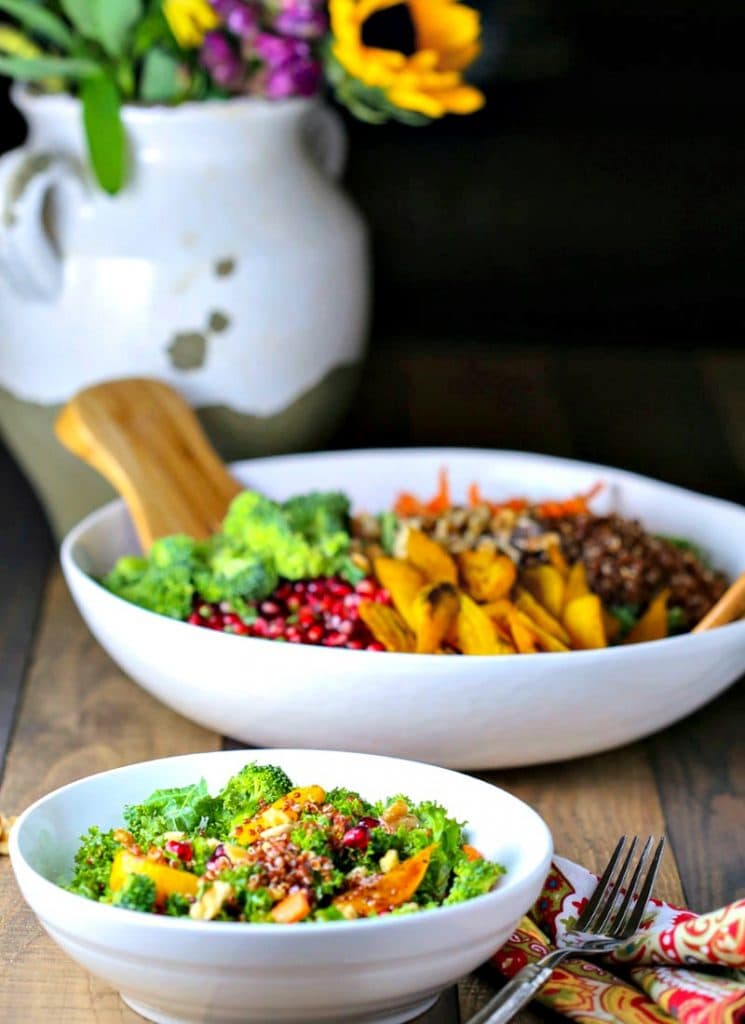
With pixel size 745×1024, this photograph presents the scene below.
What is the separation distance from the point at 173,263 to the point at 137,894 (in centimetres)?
98

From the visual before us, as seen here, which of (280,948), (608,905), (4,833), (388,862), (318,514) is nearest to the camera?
(280,948)

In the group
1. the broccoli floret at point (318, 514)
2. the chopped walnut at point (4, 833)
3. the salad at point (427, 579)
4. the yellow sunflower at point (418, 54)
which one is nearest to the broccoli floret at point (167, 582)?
the salad at point (427, 579)

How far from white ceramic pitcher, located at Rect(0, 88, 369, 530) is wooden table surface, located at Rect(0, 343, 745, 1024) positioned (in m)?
A: 0.27

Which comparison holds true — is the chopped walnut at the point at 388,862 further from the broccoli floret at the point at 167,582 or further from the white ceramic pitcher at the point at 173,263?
the white ceramic pitcher at the point at 173,263

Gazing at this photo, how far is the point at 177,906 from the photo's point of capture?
2.90 feet

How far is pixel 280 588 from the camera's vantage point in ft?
4.54

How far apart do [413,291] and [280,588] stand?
1861 mm

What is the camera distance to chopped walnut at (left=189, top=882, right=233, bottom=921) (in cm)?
87

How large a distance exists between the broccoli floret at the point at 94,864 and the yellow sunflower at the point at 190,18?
3.19 ft

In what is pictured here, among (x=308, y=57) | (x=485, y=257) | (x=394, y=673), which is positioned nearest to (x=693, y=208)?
(x=485, y=257)

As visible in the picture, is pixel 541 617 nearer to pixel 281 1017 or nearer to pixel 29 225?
pixel 281 1017

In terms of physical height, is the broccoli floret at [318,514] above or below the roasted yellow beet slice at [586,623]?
below

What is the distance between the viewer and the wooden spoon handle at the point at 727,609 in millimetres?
1369

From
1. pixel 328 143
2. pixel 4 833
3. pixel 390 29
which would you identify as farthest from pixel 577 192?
pixel 4 833
